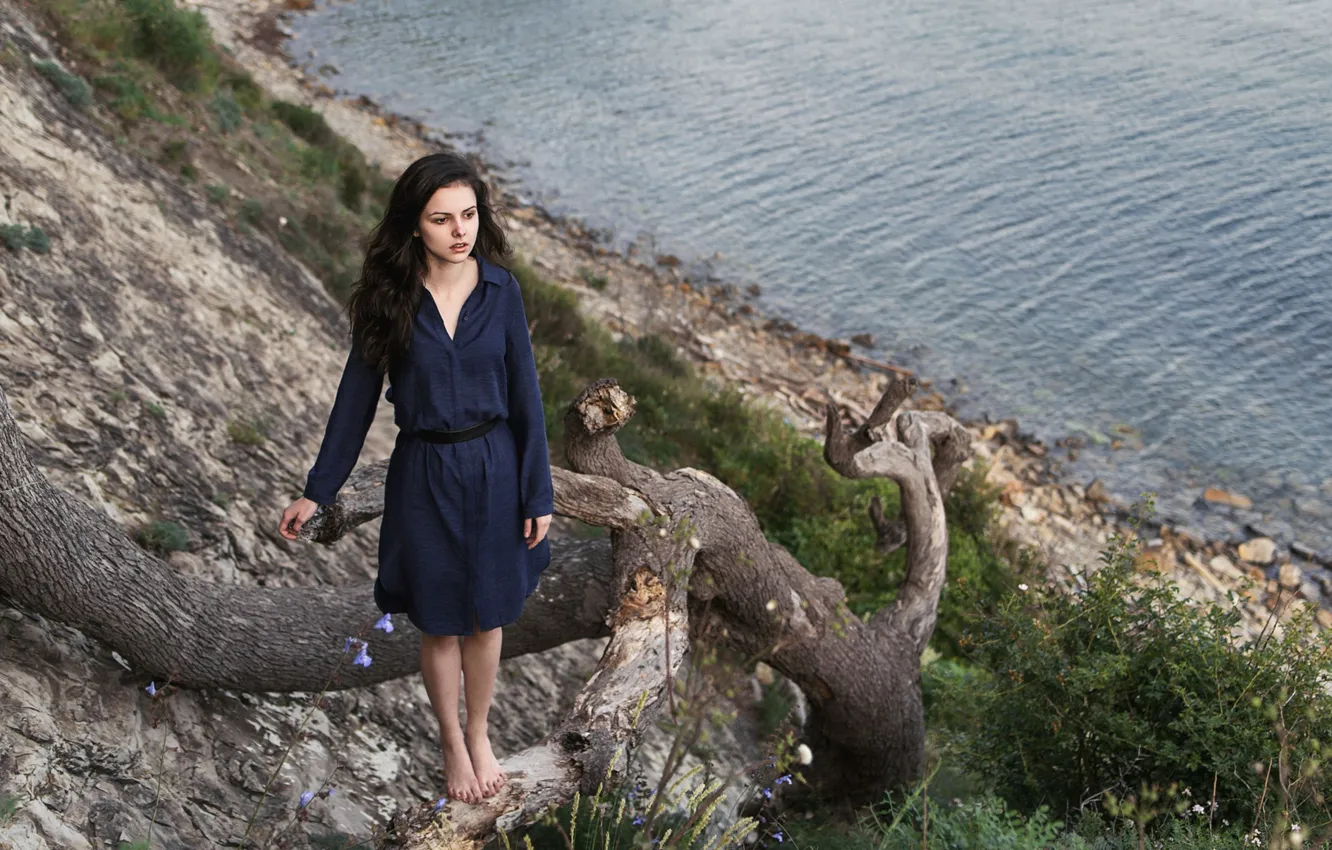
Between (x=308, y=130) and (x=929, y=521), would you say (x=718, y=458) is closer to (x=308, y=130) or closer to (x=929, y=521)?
(x=929, y=521)

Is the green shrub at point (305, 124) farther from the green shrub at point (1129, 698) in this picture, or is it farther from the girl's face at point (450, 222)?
the green shrub at point (1129, 698)

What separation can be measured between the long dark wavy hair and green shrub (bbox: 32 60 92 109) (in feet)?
20.9

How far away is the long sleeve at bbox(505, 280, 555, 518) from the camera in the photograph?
3.97m

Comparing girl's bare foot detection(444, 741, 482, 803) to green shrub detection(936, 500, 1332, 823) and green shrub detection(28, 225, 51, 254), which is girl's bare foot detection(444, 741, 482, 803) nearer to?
green shrub detection(936, 500, 1332, 823)

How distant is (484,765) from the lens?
3969mm

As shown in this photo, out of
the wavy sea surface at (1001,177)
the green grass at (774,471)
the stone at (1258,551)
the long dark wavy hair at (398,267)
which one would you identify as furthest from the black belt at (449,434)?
the wavy sea surface at (1001,177)

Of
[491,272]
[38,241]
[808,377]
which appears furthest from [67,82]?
[808,377]

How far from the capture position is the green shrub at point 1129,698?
4.54 meters

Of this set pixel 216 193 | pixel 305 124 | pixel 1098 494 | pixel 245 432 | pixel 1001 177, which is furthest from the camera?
pixel 1001 177

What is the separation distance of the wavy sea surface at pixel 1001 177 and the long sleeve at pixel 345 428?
10.9m

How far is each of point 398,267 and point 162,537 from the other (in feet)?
7.03

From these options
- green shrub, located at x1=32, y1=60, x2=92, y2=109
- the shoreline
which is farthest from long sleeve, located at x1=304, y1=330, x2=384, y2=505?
green shrub, located at x1=32, y1=60, x2=92, y2=109

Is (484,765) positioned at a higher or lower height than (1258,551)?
higher

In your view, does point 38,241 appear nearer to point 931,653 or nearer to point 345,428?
point 345,428
